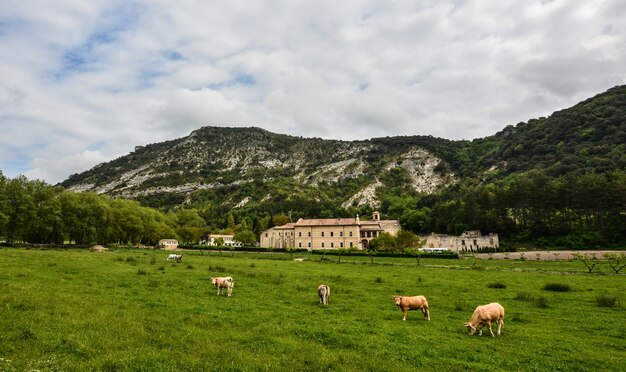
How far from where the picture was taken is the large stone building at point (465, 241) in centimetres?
9962

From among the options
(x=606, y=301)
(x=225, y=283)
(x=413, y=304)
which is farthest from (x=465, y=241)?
(x=225, y=283)

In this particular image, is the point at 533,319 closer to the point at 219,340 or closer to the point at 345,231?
the point at 219,340

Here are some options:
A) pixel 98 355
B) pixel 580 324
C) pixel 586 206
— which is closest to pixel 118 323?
pixel 98 355

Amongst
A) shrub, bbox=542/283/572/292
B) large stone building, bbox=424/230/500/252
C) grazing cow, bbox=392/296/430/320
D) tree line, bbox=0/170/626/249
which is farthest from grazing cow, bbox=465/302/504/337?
large stone building, bbox=424/230/500/252

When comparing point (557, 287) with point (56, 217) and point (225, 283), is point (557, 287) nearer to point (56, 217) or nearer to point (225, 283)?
point (225, 283)

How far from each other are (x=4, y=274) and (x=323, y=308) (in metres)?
22.8

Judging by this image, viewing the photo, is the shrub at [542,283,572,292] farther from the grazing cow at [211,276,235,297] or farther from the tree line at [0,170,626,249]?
the tree line at [0,170,626,249]

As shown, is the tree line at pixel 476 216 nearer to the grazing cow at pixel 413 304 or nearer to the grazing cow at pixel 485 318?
the grazing cow at pixel 413 304

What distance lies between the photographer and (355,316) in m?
18.6

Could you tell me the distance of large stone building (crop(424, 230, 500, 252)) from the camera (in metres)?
99.6

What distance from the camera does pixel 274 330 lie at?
48.2ft

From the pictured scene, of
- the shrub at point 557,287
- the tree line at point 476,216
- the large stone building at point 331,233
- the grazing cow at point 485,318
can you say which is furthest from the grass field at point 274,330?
the large stone building at point 331,233

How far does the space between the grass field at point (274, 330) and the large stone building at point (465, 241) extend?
3066 inches

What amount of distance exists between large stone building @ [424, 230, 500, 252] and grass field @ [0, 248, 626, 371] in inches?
3066
